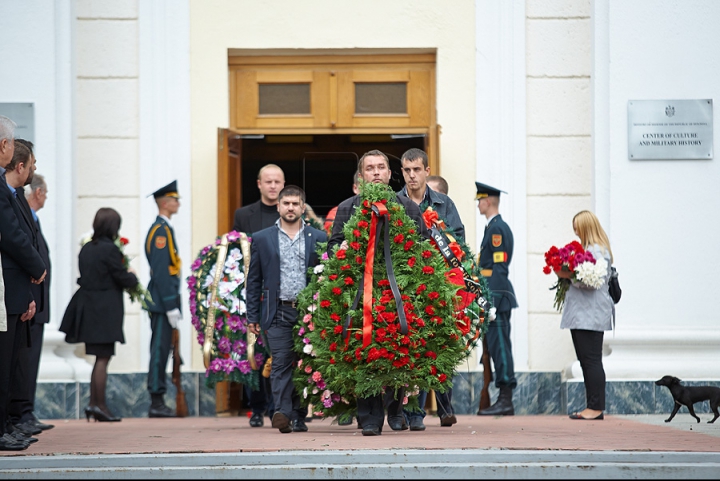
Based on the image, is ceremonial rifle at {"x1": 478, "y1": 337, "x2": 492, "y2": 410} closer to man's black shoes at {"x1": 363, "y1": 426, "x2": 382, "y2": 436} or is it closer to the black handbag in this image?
the black handbag

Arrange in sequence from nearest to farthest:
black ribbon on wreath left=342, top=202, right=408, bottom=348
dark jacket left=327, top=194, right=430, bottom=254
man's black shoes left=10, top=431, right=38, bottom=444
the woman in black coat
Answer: man's black shoes left=10, top=431, right=38, bottom=444
black ribbon on wreath left=342, top=202, right=408, bottom=348
dark jacket left=327, top=194, right=430, bottom=254
the woman in black coat

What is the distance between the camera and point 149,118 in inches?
493

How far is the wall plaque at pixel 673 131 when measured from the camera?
1187 centimetres

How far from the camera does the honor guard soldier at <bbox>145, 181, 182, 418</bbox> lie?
38.9 feet

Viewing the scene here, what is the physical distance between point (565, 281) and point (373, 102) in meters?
3.19

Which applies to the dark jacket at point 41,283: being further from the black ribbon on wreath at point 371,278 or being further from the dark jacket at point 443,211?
the dark jacket at point 443,211

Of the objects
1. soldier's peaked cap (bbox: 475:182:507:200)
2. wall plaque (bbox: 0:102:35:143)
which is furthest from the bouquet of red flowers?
wall plaque (bbox: 0:102:35:143)

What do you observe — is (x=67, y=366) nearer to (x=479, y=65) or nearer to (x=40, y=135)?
(x=40, y=135)

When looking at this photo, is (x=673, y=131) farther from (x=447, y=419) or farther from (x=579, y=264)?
(x=447, y=419)

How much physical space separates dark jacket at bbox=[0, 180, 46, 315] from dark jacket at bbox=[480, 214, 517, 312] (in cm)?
494

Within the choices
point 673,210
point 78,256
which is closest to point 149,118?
point 78,256

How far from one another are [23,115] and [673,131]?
6.44 meters

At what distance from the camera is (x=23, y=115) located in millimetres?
12141

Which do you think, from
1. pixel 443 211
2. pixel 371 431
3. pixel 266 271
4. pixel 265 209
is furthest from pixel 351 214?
pixel 265 209
